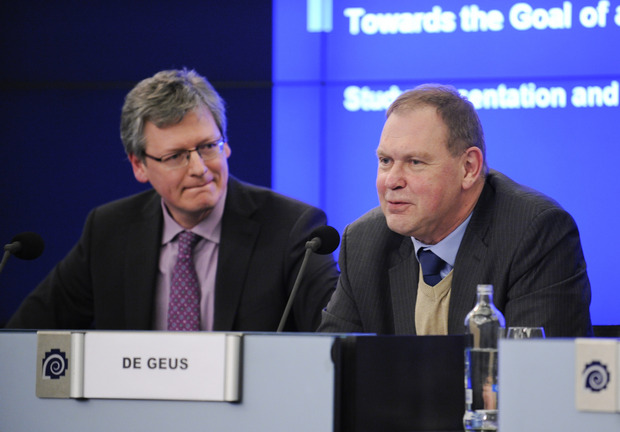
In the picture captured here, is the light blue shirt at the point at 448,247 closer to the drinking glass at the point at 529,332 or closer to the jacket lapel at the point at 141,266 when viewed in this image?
the drinking glass at the point at 529,332

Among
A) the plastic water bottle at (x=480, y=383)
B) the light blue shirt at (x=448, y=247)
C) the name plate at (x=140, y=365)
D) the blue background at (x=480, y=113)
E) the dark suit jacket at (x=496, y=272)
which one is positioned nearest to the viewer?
the name plate at (x=140, y=365)

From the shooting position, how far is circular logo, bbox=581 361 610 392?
46.1 inches

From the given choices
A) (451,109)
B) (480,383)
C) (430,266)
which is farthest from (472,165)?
(480,383)

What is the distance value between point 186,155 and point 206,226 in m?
0.26

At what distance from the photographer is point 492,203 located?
238 centimetres

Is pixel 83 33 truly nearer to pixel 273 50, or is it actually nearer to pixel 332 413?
pixel 273 50

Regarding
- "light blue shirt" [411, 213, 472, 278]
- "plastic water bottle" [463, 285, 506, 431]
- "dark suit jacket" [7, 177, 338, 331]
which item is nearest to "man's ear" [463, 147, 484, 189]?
"light blue shirt" [411, 213, 472, 278]

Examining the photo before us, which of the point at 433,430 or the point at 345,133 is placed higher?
the point at 345,133

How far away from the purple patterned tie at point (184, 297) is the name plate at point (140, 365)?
1.46 m

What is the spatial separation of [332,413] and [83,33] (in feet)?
11.2

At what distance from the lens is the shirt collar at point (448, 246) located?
2348 mm

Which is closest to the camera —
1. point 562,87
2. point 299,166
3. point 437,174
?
point 437,174

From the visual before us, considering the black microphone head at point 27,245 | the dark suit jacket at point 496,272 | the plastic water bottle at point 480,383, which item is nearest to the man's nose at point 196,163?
the dark suit jacket at point 496,272

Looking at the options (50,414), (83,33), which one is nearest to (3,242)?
(83,33)
